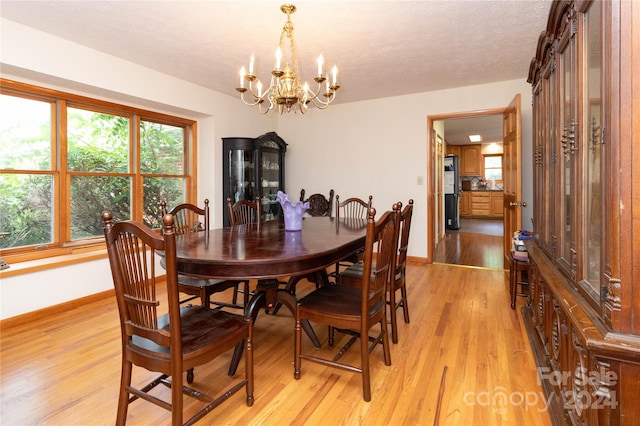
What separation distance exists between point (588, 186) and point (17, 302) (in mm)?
3807

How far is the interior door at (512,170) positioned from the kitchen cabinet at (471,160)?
670 centimetres

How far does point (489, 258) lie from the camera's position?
4.91 m

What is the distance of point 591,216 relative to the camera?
4.25 feet

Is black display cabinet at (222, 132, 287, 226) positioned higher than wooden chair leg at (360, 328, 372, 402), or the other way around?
black display cabinet at (222, 132, 287, 226)

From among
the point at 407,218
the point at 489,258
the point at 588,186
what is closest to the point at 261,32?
the point at 407,218

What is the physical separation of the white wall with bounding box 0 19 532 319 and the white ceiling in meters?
0.18

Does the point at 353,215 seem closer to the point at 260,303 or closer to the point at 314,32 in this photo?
the point at 314,32

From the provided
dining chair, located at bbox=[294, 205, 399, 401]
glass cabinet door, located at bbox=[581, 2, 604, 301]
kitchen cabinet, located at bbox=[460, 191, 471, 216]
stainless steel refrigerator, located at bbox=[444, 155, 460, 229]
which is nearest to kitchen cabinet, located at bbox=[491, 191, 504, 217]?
kitchen cabinet, located at bbox=[460, 191, 471, 216]

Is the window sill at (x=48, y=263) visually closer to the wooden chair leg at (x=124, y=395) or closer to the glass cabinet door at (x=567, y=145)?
the wooden chair leg at (x=124, y=395)

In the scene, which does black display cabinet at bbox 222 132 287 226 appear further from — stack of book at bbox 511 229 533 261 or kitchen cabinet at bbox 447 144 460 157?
kitchen cabinet at bbox 447 144 460 157

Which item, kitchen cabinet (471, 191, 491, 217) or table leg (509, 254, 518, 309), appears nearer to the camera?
table leg (509, 254, 518, 309)

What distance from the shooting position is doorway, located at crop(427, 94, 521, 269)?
3.50 meters

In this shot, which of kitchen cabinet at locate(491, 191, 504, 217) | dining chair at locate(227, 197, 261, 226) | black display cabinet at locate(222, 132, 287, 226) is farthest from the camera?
kitchen cabinet at locate(491, 191, 504, 217)

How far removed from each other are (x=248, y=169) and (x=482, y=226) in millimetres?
6523
